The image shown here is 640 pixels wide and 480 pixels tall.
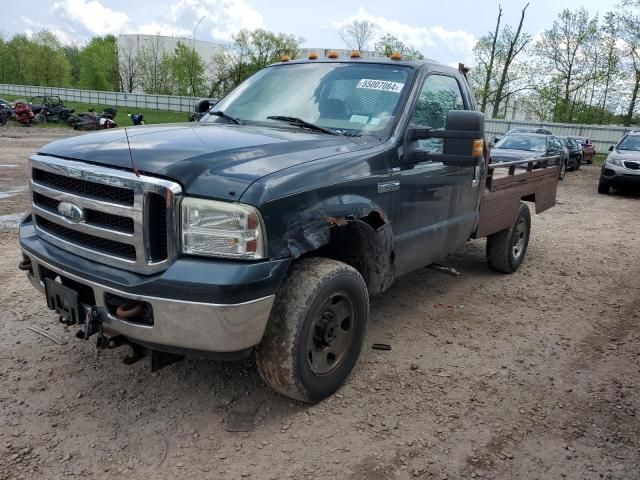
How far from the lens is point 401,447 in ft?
9.62

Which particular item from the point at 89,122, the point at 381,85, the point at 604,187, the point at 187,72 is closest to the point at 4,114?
the point at 89,122

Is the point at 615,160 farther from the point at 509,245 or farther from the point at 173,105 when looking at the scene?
the point at 173,105

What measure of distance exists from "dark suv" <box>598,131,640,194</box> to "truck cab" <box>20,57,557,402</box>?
39.2ft

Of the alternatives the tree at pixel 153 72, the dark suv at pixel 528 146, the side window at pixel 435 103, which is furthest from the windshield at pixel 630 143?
the tree at pixel 153 72

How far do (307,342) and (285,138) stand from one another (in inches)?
48.0

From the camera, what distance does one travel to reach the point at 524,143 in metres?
16.9

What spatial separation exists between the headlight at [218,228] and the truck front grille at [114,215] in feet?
0.21

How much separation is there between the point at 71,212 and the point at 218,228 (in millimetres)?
895

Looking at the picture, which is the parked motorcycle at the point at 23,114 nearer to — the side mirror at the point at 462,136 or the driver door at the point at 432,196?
the driver door at the point at 432,196

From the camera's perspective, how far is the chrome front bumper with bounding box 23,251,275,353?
8.47ft

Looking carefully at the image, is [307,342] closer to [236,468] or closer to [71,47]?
[236,468]

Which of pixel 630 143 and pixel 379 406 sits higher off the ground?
pixel 630 143

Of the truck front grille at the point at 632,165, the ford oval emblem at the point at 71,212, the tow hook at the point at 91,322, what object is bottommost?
the tow hook at the point at 91,322

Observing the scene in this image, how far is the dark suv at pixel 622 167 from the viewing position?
14067mm
